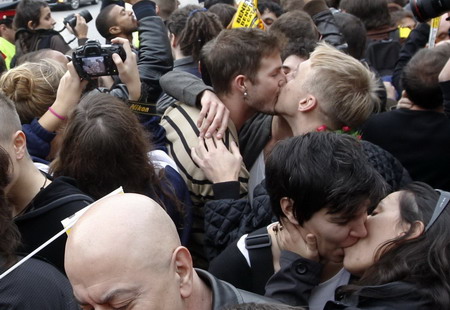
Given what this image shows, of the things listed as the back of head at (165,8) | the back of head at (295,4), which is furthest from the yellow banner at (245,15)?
the back of head at (165,8)

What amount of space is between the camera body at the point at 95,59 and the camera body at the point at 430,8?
4.89 feet

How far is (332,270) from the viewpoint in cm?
213

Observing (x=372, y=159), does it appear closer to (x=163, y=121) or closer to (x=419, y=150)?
(x=419, y=150)

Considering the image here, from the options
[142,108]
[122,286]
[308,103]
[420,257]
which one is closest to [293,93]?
[308,103]

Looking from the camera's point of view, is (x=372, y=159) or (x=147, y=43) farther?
(x=147, y=43)

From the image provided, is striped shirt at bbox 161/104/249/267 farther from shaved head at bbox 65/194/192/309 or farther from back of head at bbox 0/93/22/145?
shaved head at bbox 65/194/192/309

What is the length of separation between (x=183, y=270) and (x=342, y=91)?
1.41 meters

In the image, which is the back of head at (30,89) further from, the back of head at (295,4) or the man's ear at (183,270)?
the back of head at (295,4)

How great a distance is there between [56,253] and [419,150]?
187cm

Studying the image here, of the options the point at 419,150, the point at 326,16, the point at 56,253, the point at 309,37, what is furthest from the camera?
the point at 326,16

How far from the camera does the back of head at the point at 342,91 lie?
2.72m

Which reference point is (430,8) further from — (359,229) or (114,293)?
(114,293)

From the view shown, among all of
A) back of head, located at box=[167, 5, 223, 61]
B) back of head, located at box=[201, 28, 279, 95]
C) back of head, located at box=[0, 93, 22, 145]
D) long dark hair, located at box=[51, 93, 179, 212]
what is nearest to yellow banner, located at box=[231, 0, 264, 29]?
back of head, located at box=[167, 5, 223, 61]

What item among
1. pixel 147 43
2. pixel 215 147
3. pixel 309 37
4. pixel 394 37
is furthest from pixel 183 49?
pixel 394 37
